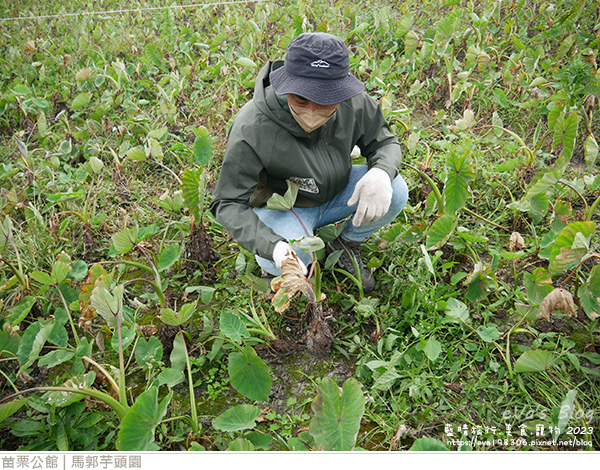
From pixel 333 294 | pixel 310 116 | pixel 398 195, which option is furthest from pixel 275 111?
pixel 333 294

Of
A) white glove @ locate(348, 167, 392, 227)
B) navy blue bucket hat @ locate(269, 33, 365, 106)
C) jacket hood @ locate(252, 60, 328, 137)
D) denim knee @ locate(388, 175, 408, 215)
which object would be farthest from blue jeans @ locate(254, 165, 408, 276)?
navy blue bucket hat @ locate(269, 33, 365, 106)

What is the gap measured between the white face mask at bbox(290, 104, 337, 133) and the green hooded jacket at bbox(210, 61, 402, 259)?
4 centimetres

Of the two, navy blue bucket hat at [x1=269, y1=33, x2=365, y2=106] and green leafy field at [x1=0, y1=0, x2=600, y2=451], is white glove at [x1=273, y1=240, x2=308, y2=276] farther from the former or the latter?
navy blue bucket hat at [x1=269, y1=33, x2=365, y2=106]

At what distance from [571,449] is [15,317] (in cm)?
174

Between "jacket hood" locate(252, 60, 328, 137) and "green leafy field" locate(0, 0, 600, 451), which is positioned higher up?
"jacket hood" locate(252, 60, 328, 137)

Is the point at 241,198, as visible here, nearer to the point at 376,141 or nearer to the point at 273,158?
the point at 273,158

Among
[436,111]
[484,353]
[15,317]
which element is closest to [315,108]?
[484,353]

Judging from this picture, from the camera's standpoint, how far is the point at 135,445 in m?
1.00

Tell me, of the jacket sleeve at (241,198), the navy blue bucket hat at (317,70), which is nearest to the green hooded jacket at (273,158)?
the jacket sleeve at (241,198)

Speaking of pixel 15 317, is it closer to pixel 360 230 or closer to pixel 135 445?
pixel 135 445

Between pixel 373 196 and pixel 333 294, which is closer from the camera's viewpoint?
pixel 373 196

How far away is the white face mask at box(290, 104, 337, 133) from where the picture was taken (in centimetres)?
117

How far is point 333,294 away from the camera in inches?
61.4

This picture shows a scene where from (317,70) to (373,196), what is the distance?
43 cm
